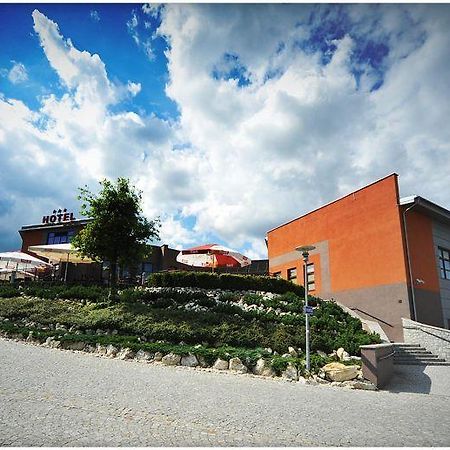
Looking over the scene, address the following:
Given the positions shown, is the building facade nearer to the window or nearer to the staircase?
the window

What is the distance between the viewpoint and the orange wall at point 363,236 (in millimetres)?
18578

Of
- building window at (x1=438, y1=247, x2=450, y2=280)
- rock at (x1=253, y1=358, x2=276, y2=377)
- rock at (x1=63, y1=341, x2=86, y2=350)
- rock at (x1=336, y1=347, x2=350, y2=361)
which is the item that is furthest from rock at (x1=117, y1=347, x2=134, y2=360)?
building window at (x1=438, y1=247, x2=450, y2=280)

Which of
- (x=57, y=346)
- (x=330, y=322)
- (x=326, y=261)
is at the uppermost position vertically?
(x=326, y=261)

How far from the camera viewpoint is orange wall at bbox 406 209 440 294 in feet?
60.4

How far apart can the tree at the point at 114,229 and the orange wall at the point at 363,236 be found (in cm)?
1121

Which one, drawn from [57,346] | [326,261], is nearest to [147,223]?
[57,346]

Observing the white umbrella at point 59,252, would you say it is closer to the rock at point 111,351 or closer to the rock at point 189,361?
the rock at point 111,351

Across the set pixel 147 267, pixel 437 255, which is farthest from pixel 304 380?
pixel 147 267

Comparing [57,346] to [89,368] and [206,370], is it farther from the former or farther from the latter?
[206,370]

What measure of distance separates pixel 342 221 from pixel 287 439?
1790 cm

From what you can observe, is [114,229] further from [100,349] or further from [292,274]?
[292,274]

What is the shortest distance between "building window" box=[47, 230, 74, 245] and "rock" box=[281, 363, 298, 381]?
31131 millimetres

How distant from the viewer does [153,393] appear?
25.1 ft

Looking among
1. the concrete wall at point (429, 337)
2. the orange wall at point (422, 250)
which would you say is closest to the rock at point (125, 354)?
the concrete wall at point (429, 337)
